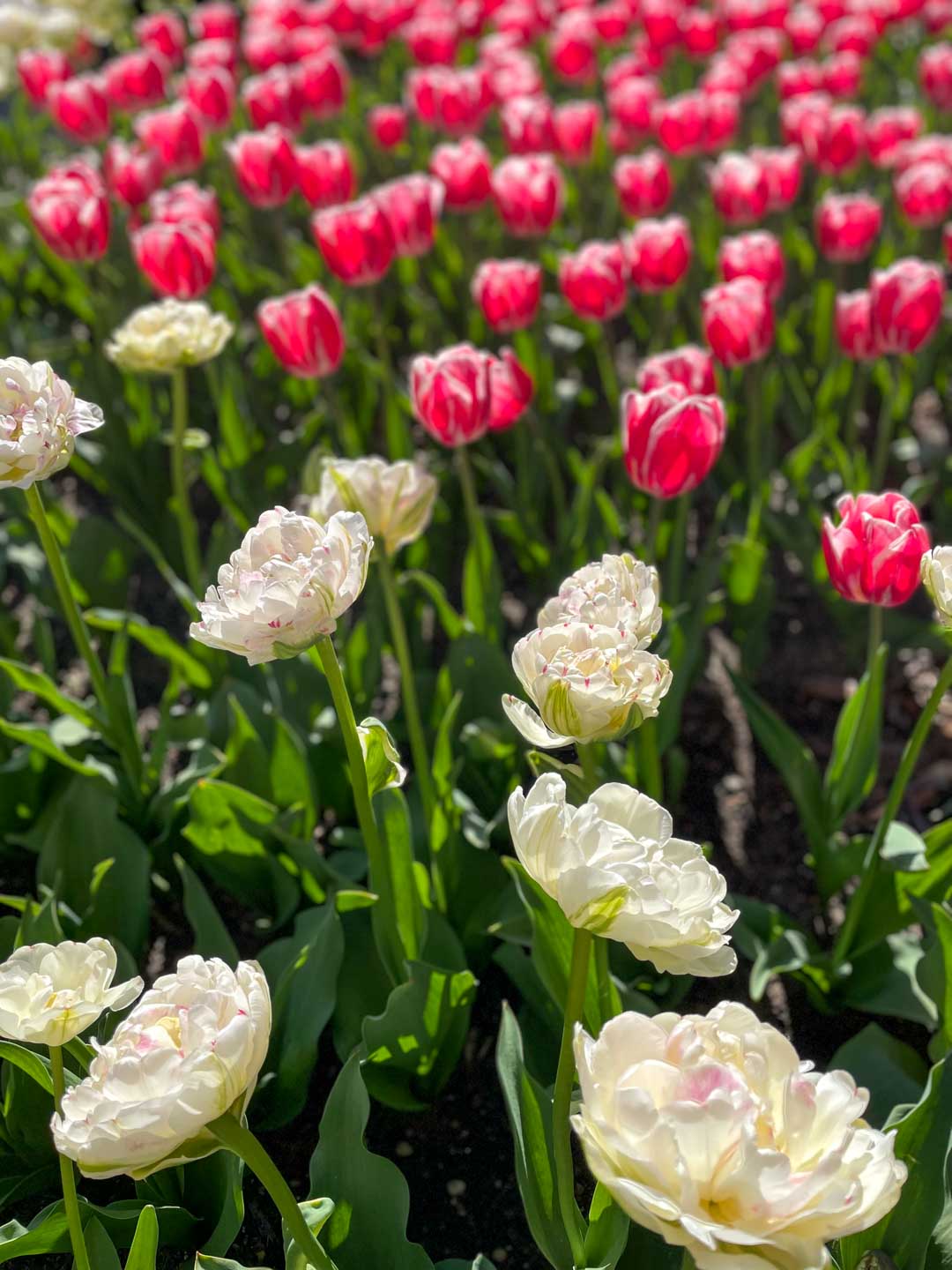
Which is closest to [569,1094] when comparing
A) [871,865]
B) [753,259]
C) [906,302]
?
[871,865]

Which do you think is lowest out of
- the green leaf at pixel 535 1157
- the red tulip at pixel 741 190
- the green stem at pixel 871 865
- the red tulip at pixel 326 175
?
the green stem at pixel 871 865

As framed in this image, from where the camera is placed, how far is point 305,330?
216cm

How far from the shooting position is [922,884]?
171cm

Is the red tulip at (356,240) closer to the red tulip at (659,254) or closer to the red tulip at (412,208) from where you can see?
the red tulip at (412,208)

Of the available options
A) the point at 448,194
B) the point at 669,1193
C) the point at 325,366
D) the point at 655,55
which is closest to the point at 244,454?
the point at 325,366

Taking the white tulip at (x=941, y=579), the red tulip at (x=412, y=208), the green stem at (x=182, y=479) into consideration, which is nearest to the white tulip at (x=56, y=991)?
the white tulip at (x=941, y=579)

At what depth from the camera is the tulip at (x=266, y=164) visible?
304cm

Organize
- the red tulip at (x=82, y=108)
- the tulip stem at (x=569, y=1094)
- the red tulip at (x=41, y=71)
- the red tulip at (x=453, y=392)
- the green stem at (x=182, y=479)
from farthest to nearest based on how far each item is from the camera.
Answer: the red tulip at (x=41, y=71) < the red tulip at (x=82, y=108) < the green stem at (x=182, y=479) < the red tulip at (x=453, y=392) < the tulip stem at (x=569, y=1094)

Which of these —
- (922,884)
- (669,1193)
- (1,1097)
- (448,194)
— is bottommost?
(922,884)

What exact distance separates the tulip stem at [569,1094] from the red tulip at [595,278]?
1.59 metres

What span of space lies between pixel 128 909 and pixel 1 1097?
1.12ft

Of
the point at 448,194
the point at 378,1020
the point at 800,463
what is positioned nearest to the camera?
the point at 378,1020

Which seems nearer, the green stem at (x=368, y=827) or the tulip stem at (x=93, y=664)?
the green stem at (x=368, y=827)

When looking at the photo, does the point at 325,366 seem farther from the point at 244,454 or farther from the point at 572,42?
the point at 572,42
